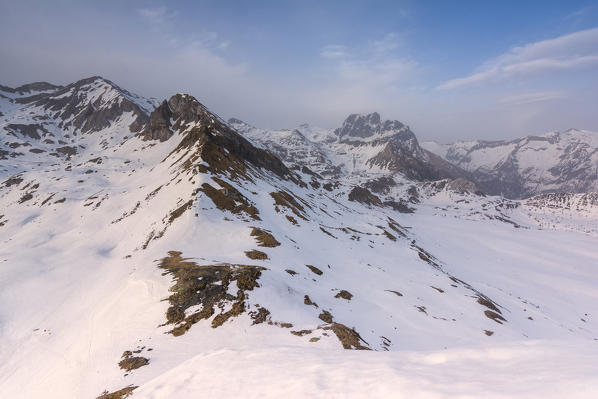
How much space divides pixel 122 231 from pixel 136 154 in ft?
276

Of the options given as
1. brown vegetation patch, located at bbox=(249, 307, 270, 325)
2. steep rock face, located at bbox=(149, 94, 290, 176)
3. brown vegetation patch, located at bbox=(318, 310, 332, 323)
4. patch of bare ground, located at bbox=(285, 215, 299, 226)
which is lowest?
patch of bare ground, located at bbox=(285, 215, 299, 226)

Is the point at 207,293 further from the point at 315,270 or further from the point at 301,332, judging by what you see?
the point at 315,270

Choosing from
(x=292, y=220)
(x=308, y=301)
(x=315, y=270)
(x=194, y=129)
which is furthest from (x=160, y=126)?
(x=308, y=301)

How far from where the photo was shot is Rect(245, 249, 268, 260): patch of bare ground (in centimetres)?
3262

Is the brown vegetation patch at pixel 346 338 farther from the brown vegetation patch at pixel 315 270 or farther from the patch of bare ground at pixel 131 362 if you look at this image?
the brown vegetation patch at pixel 315 270

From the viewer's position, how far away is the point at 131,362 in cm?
1543

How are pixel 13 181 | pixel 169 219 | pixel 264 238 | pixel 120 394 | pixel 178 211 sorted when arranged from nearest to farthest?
pixel 120 394, pixel 264 238, pixel 169 219, pixel 178 211, pixel 13 181

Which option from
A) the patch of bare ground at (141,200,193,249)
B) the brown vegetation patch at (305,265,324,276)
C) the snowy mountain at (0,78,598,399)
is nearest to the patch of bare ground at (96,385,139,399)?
the snowy mountain at (0,78,598,399)

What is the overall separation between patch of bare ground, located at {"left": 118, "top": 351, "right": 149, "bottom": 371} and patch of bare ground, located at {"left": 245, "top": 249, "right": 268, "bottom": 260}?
17.1 metres

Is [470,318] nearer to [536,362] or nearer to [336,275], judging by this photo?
[336,275]

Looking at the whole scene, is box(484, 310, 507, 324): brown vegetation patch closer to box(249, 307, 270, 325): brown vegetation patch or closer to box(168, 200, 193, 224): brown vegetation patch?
box(249, 307, 270, 325): brown vegetation patch

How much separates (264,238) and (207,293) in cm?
1916

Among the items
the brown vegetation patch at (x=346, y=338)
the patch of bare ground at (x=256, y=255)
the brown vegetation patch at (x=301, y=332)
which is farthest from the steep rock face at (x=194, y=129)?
the brown vegetation patch at (x=346, y=338)

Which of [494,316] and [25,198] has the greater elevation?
[494,316]
